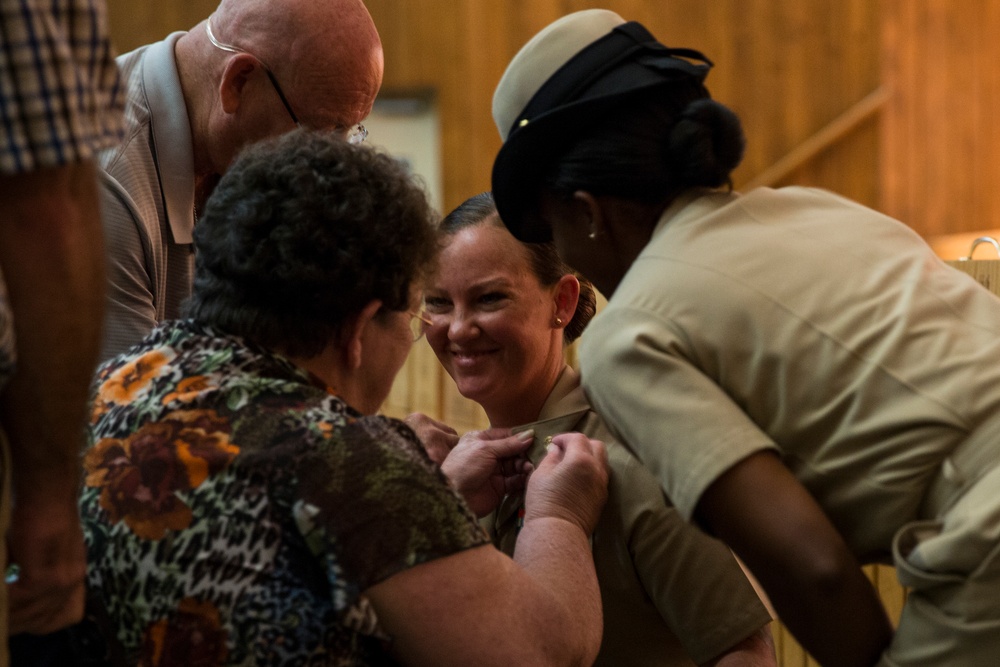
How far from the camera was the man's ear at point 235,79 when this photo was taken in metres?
2.26

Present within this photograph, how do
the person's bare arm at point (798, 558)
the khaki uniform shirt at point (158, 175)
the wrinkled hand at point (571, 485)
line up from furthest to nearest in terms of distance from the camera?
1. the khaki uniform shirt at point (158, 175)
2. the wrinkled hand at point (571, 485)
3. the person's bare arm at point (798, 558)

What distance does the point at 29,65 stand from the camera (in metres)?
1.04

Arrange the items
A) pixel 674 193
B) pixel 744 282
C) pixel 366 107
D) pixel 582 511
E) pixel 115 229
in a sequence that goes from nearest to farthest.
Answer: pixel 744 282 < pixel 674 193 < pixel 582 511 < pixel 115 229 < pixel 366 107

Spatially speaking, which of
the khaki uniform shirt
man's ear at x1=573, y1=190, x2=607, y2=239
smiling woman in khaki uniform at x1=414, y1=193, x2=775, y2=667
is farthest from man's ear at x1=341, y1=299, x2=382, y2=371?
the khaki uniform shirt

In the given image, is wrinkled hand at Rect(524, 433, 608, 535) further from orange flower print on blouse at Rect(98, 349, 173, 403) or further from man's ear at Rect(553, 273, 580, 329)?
orange flower print on blouse at Rect(98, 349, 173, 403)

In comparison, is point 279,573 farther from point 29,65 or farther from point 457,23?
point 457,23

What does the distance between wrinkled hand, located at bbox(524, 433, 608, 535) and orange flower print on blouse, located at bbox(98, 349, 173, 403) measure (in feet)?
1.80

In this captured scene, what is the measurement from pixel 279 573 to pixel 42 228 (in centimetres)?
44

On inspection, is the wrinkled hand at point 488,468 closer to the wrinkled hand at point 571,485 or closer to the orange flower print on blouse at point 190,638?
the wrinkled hand at point 571,485

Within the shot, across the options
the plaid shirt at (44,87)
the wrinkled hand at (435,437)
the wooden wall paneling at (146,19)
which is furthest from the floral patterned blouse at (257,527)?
the wooden wall paneling at (146,19)

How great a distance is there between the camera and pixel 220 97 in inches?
89.6

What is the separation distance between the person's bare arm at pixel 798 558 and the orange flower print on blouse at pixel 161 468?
56 cm

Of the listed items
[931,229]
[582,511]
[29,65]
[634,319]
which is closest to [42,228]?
[29,65]

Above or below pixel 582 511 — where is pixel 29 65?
above
